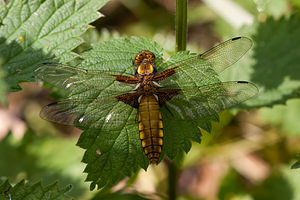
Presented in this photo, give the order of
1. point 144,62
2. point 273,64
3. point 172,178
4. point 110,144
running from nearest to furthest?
1. point 110,144
2. point 144,62
3. point 172,178
4. point 273,64

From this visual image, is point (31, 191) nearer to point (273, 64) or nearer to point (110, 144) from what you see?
point (110, 144)

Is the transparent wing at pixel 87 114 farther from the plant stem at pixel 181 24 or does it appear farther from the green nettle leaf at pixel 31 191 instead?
the plant stem at pixel 181 24

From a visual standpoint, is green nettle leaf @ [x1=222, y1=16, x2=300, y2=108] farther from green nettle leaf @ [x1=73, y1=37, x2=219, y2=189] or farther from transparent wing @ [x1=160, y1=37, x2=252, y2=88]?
green nettle leaf @ [x1=73, y1=37, x2=219, y2=189]

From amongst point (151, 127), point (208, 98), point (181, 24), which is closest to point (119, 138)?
point (151, 127)

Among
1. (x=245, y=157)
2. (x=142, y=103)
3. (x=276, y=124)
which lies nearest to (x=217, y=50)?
(x=142, y=103)

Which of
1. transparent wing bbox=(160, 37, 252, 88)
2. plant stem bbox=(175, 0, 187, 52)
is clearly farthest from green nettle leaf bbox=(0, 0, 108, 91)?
transparent wing bbox=(160, 37, 252, 88)

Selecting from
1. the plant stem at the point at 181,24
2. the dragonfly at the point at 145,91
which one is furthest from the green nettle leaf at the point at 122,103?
the plant stem at the point at 181,24

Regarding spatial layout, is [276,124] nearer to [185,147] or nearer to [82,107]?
[185,147]
